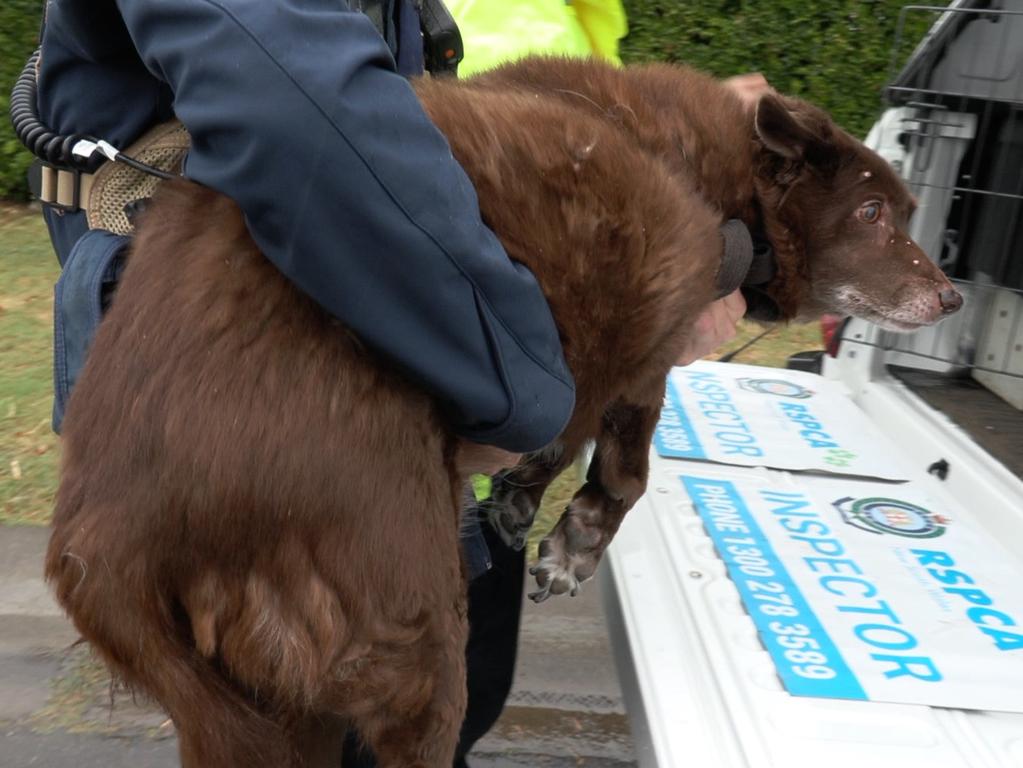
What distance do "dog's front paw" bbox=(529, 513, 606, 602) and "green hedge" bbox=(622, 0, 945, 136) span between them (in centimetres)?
582

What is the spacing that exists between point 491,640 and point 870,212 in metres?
1.45

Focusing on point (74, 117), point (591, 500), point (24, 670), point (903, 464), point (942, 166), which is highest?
point (74, 117)

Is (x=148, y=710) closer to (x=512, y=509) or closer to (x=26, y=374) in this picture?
(x=512, y=509)

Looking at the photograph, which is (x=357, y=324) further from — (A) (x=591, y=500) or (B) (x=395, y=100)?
(A) (x=591, y=500)

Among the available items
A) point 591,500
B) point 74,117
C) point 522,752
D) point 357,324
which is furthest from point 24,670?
point 357,324

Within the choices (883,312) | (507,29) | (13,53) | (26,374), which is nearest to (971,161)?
(883,312)

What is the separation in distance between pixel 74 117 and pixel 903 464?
2.51 m

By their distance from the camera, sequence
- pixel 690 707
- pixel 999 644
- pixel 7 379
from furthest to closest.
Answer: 1. pixel 7 379
2. pixel 999 644
3. pixel 690 707

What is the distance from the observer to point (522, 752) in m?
3.17

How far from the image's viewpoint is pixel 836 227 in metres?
2.23

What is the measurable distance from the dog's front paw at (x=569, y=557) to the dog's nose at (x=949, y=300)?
1.03 m

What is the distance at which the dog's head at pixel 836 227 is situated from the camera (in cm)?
211

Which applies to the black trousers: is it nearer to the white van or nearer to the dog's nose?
the white van

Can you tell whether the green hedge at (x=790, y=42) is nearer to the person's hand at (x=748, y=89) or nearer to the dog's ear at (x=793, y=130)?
the person's hand at (x=748, y=89)
